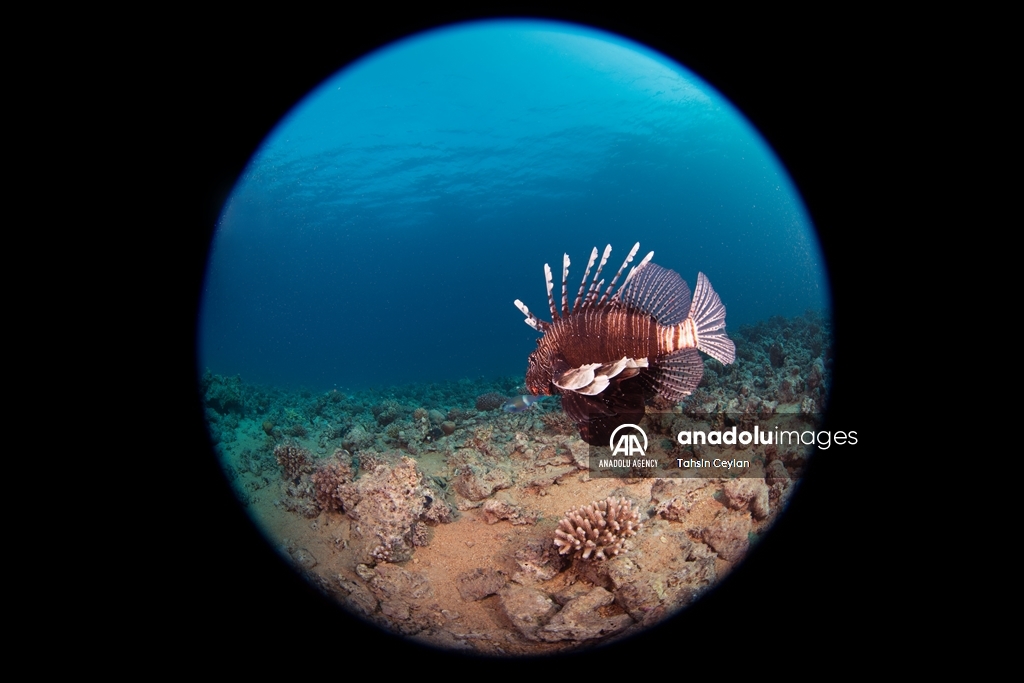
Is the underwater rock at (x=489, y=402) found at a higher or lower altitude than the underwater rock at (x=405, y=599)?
higher

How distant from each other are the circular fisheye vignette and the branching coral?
22 mm

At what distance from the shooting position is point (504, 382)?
13.4 meters

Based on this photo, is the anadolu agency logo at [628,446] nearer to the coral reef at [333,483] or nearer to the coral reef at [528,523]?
the coral reef at [528,523]

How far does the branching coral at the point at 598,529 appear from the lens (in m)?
2.96

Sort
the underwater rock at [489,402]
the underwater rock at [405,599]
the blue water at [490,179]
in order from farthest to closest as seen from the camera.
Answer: the blue water at [490,179] → the underwater rock at [489,402] → the underwater rock at [405,599]

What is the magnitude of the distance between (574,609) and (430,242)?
42213 mm

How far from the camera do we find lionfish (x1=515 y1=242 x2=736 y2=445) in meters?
2.98

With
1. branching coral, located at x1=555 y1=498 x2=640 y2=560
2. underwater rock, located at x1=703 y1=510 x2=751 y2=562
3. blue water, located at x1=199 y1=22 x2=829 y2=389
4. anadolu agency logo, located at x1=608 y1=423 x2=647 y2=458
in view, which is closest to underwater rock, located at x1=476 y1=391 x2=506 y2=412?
anadolu agency logo, located at x1=608 y1=423 x2=647 y2=458

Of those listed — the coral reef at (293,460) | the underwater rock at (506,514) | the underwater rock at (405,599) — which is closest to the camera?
the underwater rock at (405,599)

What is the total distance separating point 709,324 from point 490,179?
1132 inches

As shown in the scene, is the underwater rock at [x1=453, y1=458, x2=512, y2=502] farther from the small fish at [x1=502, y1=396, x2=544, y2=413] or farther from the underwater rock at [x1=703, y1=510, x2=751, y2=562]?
the underwater rock at [x1=703, y1=510, x2=751, y2=562]

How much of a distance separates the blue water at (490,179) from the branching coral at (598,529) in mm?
4479

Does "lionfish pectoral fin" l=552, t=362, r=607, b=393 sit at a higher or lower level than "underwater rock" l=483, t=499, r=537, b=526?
higher

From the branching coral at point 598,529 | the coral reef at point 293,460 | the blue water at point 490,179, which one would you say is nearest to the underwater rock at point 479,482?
the branching coral at point 598,529
